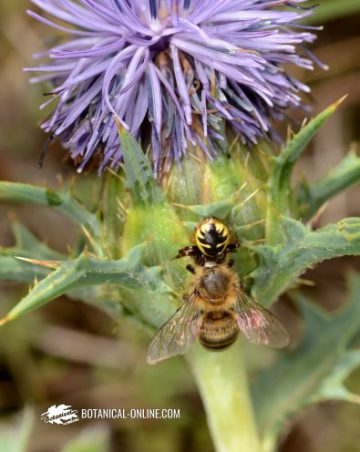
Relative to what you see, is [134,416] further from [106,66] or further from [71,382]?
[106,66]

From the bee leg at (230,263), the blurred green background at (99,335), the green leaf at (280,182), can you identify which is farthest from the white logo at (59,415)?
the green leaf at (280,182)

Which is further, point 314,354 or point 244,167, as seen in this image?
point 314,354

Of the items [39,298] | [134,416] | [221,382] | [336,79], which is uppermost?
[336,79]

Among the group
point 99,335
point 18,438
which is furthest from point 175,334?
point 99,335

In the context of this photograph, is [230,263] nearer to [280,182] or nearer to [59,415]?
[280,182]

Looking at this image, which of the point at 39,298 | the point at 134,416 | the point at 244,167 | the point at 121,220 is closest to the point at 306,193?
the point at 244,167

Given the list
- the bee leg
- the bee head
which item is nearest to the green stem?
the bee leg
